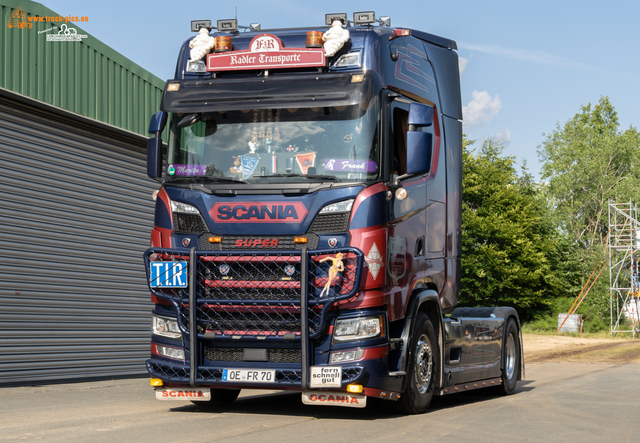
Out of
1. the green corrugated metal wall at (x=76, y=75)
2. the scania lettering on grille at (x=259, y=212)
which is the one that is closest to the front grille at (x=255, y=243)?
the scania lettering on grille at (x=259, y=212)

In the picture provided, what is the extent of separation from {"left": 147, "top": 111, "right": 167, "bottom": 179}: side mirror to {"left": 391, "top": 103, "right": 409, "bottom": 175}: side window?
252 centimetres

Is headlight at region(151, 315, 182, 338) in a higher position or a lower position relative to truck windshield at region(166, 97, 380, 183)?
lower

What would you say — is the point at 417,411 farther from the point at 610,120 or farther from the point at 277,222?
the point at 610,120

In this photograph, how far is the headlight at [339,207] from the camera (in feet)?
25.8

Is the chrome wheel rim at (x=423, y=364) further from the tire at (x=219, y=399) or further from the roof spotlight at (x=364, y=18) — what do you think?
the roof spotlight at (x=364, y=18)

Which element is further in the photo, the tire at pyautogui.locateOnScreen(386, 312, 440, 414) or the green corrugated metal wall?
the green corrugated metal wall

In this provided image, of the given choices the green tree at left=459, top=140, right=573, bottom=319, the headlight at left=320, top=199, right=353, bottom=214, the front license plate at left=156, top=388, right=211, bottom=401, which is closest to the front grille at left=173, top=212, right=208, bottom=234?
the headlight at left=320, top=199, right=353, bottom=214

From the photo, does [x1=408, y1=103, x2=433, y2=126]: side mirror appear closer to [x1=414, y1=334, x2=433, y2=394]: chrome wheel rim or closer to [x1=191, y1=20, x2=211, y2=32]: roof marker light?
[x1=414, y1=334, x2=433, y2=394]: chrome wheel rim

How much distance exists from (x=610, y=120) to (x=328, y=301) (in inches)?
2792

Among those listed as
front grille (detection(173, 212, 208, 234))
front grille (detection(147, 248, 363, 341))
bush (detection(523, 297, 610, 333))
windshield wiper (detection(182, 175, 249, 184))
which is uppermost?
windshield wiper (detection(182, 175, 249, 184))

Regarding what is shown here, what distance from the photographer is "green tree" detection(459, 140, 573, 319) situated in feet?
165

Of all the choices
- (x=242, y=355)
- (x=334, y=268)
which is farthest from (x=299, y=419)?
(x=334, y=268)

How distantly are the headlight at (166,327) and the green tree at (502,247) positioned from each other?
4240 cm

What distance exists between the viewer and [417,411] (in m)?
8.86
